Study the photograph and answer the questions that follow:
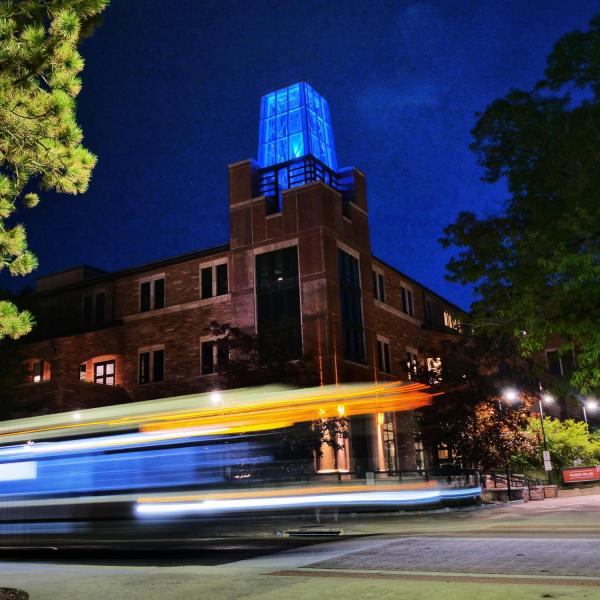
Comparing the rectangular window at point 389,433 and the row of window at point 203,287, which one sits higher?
the row of window at point 203,287

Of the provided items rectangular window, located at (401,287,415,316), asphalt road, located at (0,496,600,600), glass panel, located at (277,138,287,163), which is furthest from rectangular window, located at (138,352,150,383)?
asphalt road, located at (0,496,600,600)

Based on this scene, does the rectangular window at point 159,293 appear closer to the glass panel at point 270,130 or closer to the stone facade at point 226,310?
the stone facade at point 226,310

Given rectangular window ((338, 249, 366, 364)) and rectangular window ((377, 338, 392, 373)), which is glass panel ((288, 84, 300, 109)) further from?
rectangular window ((377, 338, 392, 373))

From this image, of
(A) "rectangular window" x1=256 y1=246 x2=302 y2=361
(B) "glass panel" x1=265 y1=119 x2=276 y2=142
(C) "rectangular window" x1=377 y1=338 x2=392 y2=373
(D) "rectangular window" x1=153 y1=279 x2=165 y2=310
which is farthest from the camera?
(B) "glass panel" x1=265 y1=119 x2=276 y2=142

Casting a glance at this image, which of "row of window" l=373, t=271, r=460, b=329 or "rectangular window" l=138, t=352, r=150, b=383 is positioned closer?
"rectangular window" l=138, t=352, r=150, b=383

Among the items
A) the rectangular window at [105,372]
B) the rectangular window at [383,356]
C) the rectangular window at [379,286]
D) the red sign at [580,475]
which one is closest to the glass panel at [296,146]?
the rectangular window at [379,286]

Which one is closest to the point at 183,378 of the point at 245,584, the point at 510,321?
the point at 510,321

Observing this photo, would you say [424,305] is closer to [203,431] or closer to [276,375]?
[276,375]

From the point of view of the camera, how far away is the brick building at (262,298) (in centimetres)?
3634

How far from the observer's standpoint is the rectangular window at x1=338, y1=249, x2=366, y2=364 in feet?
122

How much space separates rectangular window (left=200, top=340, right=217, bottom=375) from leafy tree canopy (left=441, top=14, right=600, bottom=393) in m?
19.4

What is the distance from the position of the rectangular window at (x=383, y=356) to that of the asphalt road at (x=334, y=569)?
24279 millimetres

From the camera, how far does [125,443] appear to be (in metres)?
12.3

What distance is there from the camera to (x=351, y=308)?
125ft
